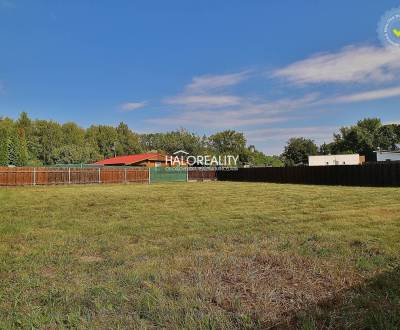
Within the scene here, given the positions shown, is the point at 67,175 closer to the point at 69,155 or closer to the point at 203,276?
the point at 203,276

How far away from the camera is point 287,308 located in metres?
3.15

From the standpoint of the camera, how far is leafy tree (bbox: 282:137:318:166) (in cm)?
7287

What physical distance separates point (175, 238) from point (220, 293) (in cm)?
328

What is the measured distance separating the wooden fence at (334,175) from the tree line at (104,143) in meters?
31.3

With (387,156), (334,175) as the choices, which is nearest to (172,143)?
(387,156)

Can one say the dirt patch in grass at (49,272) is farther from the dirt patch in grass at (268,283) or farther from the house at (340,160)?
the house at (340,160)

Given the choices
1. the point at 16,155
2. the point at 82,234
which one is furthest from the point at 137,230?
the point at 16,155

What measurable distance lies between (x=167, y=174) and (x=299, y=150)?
137ft

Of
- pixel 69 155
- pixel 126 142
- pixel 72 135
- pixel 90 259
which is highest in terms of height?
pixel 72 135

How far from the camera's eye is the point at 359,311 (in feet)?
10.0

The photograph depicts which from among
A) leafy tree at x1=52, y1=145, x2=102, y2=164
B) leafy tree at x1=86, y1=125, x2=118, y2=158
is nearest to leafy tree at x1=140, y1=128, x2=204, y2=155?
leafy tree at x1=86, y1=125, x2=118, y2=158

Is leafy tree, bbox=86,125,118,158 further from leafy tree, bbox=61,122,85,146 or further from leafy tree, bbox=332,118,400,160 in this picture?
leafy tree, bbox=332,118,400,160

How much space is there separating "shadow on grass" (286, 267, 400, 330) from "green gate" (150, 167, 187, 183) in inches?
1323

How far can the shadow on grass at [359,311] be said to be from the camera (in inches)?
110
